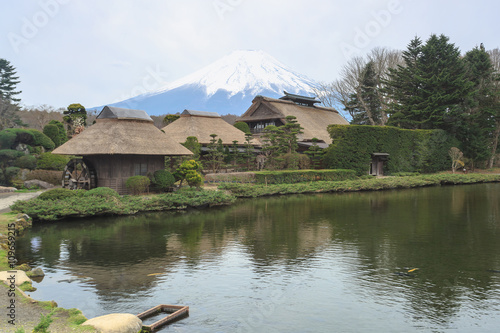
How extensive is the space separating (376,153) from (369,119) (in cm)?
2005

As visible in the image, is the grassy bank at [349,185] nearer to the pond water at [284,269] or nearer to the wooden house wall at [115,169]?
the wooden house wall at [115,169]

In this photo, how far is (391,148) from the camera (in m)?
41.9

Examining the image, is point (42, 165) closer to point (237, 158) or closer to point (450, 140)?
point (237, 158)

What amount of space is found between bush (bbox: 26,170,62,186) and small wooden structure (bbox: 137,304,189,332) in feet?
77.0

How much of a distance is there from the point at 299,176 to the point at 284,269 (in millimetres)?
23052

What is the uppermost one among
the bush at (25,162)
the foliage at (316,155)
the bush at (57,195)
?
the foliage at (316,155)

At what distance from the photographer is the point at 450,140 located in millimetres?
46594

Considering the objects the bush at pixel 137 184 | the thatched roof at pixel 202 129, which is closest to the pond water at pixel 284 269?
the bush at pixel 137 184

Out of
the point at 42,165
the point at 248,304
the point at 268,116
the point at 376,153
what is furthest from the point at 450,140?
the point at 248,304

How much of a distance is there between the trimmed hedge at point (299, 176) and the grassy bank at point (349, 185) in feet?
4.65

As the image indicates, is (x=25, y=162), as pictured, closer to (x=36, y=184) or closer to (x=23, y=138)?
(x=36, y=184)

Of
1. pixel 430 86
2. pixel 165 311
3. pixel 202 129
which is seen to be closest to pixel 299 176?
pixel 202 129

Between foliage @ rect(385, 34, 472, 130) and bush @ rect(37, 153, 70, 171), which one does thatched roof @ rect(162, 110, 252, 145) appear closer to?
bush @ rect(37, 153, 70, 171)

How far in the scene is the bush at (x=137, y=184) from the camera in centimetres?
2388
